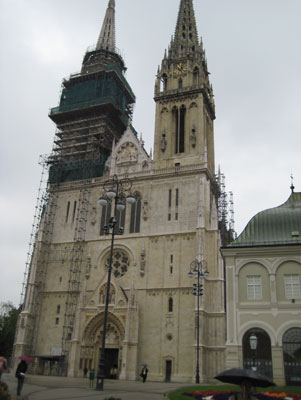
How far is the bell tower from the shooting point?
45.2m

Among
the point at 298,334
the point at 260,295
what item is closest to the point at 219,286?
the point at 260,295

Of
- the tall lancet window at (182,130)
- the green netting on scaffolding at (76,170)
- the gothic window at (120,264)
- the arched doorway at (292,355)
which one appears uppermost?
the tall lancet window at (182,130)

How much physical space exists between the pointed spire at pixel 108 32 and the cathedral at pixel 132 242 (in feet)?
29.5

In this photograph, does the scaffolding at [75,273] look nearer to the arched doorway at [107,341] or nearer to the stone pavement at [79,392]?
the arched doorway at [107,341]

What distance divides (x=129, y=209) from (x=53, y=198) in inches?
390

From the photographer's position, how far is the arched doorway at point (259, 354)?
26.8m

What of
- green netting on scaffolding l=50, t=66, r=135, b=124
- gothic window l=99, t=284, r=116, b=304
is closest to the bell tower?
green netting on scaffolding l=50, t=66, r=135, b=124

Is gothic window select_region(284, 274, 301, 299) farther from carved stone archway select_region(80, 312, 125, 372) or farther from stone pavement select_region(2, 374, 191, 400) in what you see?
carved stone archway select_region(80, 312, 125, 372)

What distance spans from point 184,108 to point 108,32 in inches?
981

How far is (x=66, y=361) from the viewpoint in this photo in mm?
38000

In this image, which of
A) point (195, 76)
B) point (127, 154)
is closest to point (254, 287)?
point (127, 154)

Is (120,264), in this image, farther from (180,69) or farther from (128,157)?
(180,69)

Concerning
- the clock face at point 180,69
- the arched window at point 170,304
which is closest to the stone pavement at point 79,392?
the arched window at point 170,304

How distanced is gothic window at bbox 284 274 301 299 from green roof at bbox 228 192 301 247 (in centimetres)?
250
